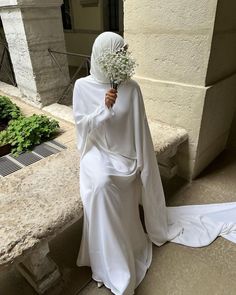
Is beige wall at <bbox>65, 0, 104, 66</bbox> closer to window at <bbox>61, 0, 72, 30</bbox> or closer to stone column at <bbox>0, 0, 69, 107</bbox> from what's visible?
window at <bbox>61, 0, 72, 30</bbox>

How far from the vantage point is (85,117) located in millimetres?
1417

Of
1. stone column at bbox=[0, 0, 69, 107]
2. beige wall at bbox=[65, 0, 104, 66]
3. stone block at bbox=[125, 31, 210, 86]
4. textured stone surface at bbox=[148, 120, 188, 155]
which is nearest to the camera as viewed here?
stone block at bbox=[125, 31, 210, 86]

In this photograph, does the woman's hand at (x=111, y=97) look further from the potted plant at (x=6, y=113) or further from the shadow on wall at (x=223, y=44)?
the potted plant at (x=6, y=113)

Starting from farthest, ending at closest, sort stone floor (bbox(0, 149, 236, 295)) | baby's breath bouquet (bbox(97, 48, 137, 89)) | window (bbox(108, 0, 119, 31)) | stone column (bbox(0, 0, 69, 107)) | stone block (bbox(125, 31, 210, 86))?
window (bbox(108, 0, 119, 31)) → stone column (bbox(0, 0, 69, 107)) → stone block (bbox(125, 31, 210, 86)) → stone floor (bbox(0, 149, 236, 295)) → baby's breath bouquet (bbox(97, 48, 137, 89))

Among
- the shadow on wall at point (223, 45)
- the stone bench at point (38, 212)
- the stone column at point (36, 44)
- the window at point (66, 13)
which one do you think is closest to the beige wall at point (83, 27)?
the window at point (66, 13)

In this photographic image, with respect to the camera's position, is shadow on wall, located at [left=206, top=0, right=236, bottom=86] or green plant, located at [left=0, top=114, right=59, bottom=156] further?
green plant, located at [left=0, top=114, right=59, bottom=156]

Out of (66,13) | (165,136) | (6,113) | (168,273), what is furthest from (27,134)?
(66,13)

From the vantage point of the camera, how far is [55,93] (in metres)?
3.50

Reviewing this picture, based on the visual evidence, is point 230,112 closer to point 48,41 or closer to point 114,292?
point 114,292

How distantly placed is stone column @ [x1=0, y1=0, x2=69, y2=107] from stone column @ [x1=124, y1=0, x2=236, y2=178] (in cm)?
130

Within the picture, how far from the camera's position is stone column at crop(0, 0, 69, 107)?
9.52 feet

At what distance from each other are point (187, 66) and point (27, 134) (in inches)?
63.6


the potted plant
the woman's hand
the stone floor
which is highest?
the woman's hand

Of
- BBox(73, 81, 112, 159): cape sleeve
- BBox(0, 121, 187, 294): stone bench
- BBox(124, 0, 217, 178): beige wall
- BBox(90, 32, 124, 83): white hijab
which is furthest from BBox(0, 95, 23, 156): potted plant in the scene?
BBox(90, 32, 124, 83): white hijab
